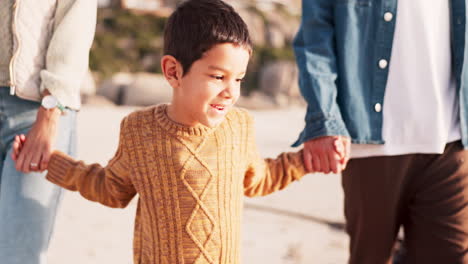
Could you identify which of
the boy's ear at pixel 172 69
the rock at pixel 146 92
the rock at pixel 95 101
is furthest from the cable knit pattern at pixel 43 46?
the rock at pixel 146 92

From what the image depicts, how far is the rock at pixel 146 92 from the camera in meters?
16.1

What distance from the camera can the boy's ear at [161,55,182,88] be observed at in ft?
6.68

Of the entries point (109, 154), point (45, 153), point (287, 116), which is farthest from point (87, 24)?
point (287, 116)

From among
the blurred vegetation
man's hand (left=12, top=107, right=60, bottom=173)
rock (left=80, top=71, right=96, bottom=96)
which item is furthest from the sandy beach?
the blurred vegetation

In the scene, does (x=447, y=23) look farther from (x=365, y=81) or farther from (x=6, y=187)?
(x=6, y=187)

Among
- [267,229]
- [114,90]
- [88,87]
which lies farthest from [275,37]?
[267,229]

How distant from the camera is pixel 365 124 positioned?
2.47 meters

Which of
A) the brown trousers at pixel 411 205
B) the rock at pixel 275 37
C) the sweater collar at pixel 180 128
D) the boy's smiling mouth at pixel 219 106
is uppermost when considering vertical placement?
the boy's smiling mouth at pixel 219 106

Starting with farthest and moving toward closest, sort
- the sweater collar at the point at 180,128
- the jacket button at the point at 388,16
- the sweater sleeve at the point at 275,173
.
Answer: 1. the jacket button at the point at 388,16
2. the sweater sleeve at the point at 275,173
3. the sweater collar at the point at 180,128

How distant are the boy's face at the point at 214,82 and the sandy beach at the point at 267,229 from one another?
2.17 meters

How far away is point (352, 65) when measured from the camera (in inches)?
97.7

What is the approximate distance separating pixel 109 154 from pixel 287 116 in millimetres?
7508

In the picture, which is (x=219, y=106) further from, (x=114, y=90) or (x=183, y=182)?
(x=114, y=90)

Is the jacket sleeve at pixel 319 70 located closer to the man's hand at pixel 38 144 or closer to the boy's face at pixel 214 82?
the boy's face at pixel 214 82
